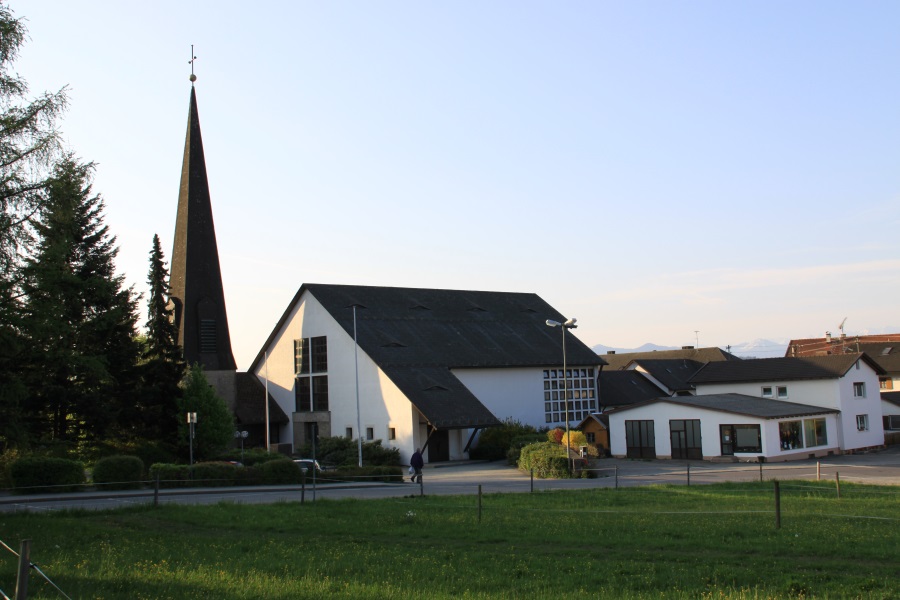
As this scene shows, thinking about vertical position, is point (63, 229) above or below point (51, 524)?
above

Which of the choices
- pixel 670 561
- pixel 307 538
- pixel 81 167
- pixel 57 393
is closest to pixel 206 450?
pixel 57 393

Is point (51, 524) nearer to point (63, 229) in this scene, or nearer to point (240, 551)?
point (240, 551)

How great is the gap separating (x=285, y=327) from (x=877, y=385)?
36462 mm

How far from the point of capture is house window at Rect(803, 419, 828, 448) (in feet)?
153

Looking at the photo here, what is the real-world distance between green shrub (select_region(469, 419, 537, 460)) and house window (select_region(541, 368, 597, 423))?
23.8ft

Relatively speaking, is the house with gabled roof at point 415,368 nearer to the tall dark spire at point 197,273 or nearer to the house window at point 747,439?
the tall dark spire at point 197,273

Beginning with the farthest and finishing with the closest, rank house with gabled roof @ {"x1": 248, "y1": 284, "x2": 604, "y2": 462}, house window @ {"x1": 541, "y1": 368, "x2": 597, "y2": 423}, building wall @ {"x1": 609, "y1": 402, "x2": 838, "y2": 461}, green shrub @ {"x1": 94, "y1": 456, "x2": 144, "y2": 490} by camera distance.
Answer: house window @ {"x1": 541, "y1": 368, "x2": 597, "y2": 423} < house with gabled roof @ {"x1": 248, "y1": 284, "x2": 604, "y2": 462} < building wall @ {"x1": 609, "y1": 402, "x2": 838, "y2": 461} < green shrub @ {"x1": 94, "y1": 456, "x2": 144, "y2": 490}

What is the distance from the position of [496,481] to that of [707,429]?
15277mm

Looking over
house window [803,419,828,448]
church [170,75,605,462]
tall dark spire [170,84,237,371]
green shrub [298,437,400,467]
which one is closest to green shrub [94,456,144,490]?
green shrub [298,437,400,467]

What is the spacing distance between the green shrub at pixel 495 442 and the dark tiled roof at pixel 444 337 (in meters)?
0.84

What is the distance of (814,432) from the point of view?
47.2 metres

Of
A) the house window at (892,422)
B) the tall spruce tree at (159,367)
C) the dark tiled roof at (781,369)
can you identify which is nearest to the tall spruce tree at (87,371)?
the tall spruce tree at (159,367)

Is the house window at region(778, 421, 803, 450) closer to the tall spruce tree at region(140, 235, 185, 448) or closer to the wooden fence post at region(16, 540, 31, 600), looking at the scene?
the tall spruce tree at region(140, 235, 185, 448)

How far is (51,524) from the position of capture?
18.5 m
